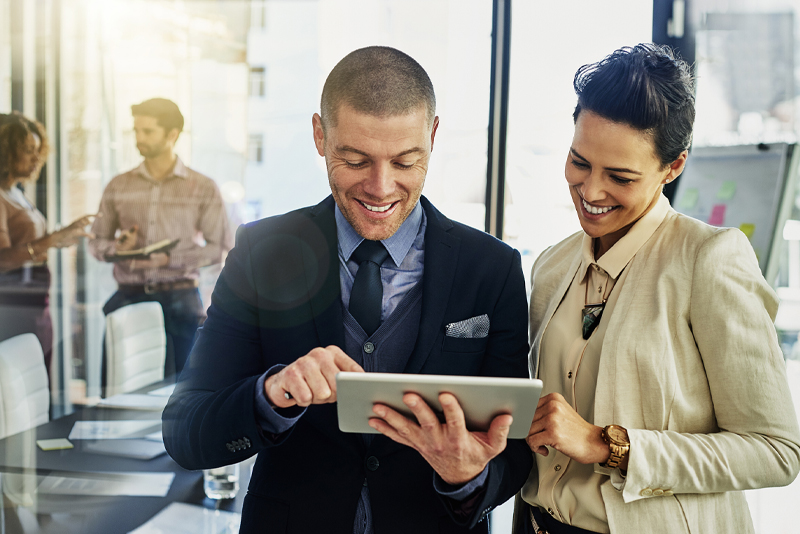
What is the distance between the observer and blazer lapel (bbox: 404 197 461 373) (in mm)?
1280

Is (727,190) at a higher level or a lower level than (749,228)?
higher

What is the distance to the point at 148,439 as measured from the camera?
242cm

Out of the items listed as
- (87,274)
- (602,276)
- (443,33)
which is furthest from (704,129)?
(87,274)

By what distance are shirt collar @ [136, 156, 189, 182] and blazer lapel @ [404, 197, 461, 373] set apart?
3.25m

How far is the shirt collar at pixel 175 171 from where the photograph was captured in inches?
167

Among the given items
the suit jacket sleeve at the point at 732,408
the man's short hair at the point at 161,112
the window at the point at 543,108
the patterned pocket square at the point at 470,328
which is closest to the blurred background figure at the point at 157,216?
the man's short hair at the point at 161,112

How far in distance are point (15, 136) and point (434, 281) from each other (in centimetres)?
408

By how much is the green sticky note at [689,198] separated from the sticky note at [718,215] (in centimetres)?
10

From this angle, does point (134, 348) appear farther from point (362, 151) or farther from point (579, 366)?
point (579, 366)

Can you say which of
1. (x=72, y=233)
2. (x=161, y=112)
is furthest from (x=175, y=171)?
(x=72, y=233)

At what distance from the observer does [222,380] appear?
1.31 metres

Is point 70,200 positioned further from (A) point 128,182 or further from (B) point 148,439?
(B) point 148,439

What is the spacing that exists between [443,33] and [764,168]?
253cm

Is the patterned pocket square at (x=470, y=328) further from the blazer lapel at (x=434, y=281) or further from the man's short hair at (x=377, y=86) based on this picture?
the man's short hair at (x=377, y=86)
